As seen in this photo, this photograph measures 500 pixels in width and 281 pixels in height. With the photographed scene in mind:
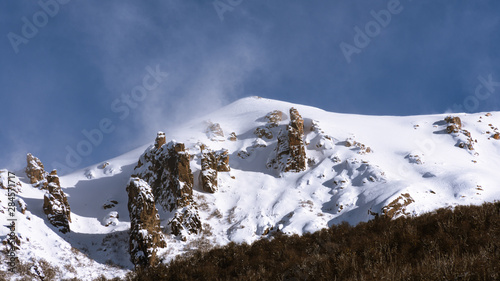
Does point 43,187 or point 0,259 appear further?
point 43,187

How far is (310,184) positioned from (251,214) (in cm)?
1349

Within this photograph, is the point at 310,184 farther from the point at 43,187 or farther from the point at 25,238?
the point at 43,187

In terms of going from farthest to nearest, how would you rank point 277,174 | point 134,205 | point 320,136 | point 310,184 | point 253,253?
point 320,136 → point 277,174 → point 310,184 → point 134,205 → point 253,253

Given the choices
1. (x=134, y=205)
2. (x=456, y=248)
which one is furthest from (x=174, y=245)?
(x=456, y=248)

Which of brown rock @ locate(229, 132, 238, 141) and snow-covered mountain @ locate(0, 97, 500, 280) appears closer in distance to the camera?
snow-covered mountain @ locate(0, 97, 500, 280)

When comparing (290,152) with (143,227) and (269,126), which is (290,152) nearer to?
(269,126)

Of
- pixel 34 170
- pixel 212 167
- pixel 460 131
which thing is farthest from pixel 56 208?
pixel 460 131

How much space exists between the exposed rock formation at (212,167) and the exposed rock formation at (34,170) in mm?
28331

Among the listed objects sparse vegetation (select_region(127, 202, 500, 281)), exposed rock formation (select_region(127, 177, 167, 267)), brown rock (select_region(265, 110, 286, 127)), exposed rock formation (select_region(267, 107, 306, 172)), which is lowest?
sparse vegetation (select_region(127, 202, 500, 281))

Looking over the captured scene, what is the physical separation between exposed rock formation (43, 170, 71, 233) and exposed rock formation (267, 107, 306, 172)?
3676cm

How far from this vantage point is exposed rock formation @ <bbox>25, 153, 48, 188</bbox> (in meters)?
49.7

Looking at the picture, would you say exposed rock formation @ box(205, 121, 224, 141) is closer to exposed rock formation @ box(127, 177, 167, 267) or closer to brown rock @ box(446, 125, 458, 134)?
exposed rock formation @ box(127, 177, 167, 267)

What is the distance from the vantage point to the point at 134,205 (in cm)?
3591

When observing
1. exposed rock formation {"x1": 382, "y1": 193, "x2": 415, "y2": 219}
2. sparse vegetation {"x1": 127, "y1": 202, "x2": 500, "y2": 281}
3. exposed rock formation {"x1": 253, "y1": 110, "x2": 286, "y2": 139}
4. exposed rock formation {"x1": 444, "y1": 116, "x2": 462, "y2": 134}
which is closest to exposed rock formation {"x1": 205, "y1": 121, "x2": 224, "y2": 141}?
exposed rock formation {"x1": 253, "y1": 110, "x2": 286, "y2": 139}
